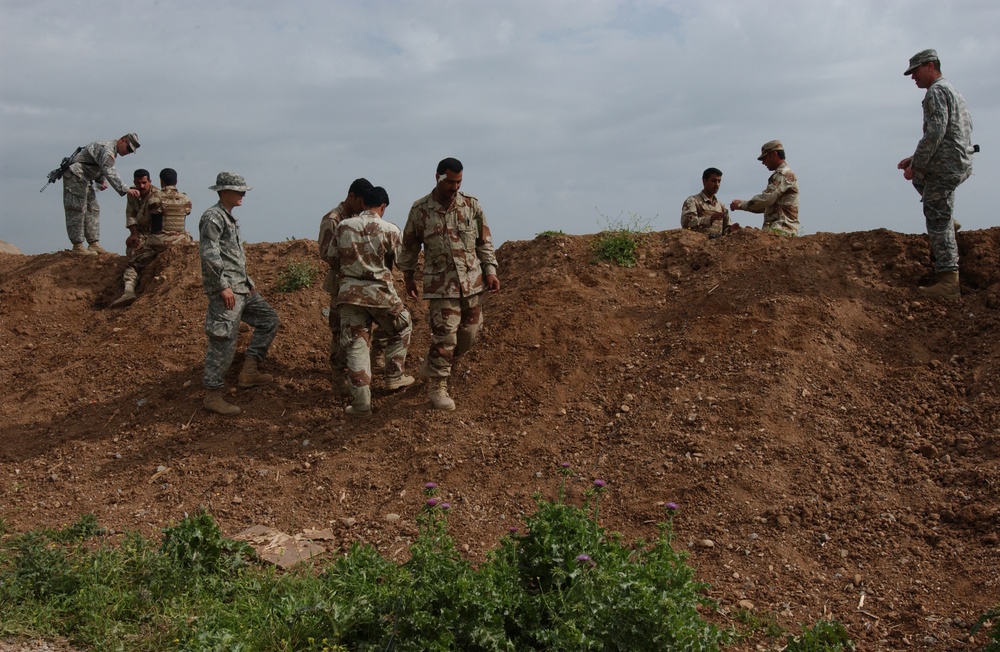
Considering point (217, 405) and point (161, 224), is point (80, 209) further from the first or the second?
point (217, 405)

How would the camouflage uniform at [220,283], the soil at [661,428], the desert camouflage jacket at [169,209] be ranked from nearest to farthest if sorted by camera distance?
the soil at [661,428] < the camouflage uniform at [220,283] < the desert camouflage jacket at [169,209]

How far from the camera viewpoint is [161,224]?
32.2 ft

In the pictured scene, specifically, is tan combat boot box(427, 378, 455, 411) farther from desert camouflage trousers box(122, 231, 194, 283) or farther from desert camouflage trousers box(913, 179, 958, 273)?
desert camouflage trousers box(122, 231, 194, 283)

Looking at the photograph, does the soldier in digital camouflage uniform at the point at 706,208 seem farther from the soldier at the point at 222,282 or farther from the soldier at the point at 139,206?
the soldier at the point at 139,206

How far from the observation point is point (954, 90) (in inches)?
253

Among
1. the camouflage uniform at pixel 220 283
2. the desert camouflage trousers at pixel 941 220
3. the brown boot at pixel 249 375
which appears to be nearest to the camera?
the desert camouflage trousers at pixel 941 220

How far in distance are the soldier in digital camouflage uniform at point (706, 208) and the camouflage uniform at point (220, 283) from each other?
4715 millimetres

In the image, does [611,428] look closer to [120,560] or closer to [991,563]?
[991,563]

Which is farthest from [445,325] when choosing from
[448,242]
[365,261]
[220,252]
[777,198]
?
[777,198]

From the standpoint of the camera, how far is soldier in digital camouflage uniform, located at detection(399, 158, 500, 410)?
6.41 metres

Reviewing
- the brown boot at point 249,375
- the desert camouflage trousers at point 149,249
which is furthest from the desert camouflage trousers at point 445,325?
the desert camouflage trousers at point 149,249

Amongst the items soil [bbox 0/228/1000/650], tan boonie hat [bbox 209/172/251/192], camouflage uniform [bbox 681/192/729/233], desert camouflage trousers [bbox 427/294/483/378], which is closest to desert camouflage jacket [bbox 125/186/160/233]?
soil [bbox 0/228/1000/650]

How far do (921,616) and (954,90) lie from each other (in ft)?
13.3

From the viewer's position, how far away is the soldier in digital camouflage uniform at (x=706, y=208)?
9.29 meters
